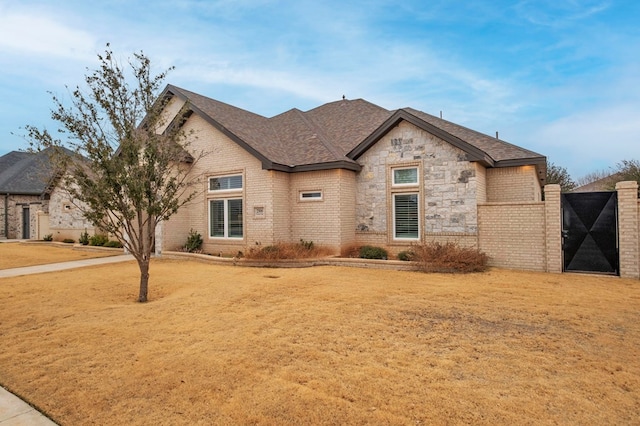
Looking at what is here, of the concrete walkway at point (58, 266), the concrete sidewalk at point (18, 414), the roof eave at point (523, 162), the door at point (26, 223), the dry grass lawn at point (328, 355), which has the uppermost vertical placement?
the roof eave at point (523, 162)

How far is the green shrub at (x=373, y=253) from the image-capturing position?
40.9 feet

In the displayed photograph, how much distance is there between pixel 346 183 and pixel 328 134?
4.11m

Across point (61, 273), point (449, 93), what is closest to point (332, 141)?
point (61, 273)

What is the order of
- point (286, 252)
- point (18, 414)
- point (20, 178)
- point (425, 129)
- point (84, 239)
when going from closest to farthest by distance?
point (18, 414)
point (286, 252)
point (425, 129)
point (84, 239)
point (20, 178)

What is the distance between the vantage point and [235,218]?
14828 mm

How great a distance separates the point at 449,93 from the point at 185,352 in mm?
28751

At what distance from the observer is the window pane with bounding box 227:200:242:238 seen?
14688mm

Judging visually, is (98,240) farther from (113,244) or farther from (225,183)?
(225,183)

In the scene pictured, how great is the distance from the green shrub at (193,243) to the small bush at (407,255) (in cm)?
862

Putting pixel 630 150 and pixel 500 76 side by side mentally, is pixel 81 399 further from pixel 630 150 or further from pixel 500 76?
pixel 630 150

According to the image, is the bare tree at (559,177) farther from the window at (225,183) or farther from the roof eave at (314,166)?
the window at (225,183)

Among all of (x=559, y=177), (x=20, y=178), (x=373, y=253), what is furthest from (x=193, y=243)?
(x=559, y=177)

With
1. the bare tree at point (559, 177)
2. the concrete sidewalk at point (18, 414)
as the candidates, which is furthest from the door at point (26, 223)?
the bare tree at point (559, 177)

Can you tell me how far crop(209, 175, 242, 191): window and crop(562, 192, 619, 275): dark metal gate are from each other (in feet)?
38.0
